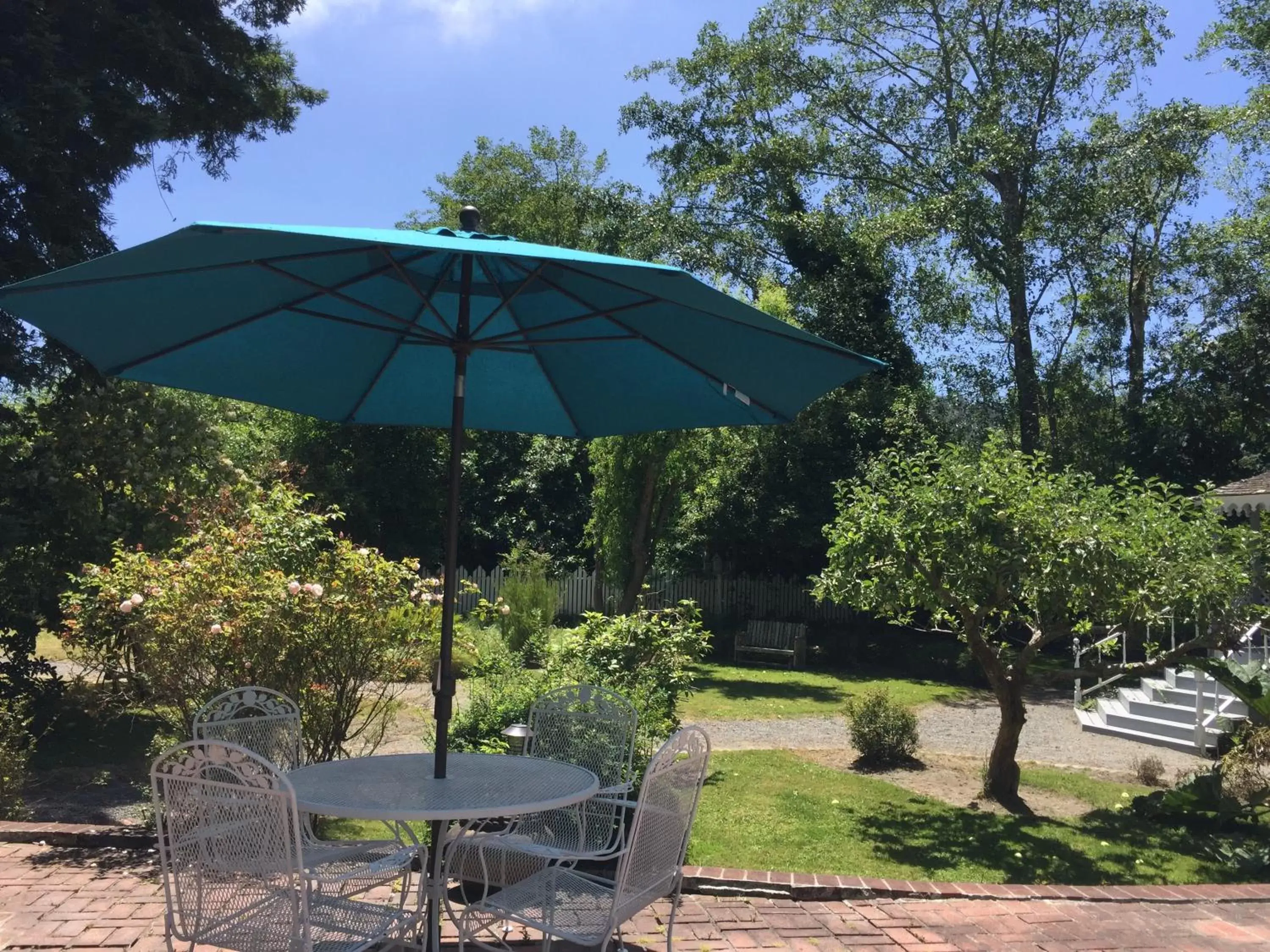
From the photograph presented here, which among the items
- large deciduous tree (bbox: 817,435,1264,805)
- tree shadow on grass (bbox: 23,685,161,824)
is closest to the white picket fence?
tree shadow on grass (bbox: 23,685,161,824)

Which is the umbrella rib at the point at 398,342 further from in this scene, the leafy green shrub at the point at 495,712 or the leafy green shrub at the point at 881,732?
the leafy green shrub at the point at 881,732

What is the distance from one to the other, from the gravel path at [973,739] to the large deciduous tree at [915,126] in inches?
377

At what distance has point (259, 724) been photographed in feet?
13.3

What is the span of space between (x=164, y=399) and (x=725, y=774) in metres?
6.50

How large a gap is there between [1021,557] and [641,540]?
1065 cm

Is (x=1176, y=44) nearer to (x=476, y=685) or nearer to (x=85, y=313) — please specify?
(x=476, y=685)

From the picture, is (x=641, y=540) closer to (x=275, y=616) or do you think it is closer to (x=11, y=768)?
(x=275, y=616)

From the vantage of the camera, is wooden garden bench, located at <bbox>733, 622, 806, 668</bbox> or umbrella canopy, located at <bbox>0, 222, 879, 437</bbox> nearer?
umbrella canopy, located at <bbox>0, 222, 879, 437</bbox>

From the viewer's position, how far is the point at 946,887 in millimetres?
4777

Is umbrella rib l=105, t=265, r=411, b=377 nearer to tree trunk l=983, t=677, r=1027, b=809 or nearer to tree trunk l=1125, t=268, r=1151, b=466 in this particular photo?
tree trunk l=983, t=677, r=1027, b=809

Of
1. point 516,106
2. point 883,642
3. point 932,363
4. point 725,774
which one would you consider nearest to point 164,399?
point 725,774

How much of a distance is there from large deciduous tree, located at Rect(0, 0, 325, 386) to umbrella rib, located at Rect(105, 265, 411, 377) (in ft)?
14.5

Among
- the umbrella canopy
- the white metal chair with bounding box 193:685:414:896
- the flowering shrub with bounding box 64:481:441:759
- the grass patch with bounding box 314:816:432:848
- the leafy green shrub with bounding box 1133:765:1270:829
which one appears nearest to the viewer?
the umbrella canopy

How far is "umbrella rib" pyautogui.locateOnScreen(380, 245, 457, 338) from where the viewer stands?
3049 millimetres
